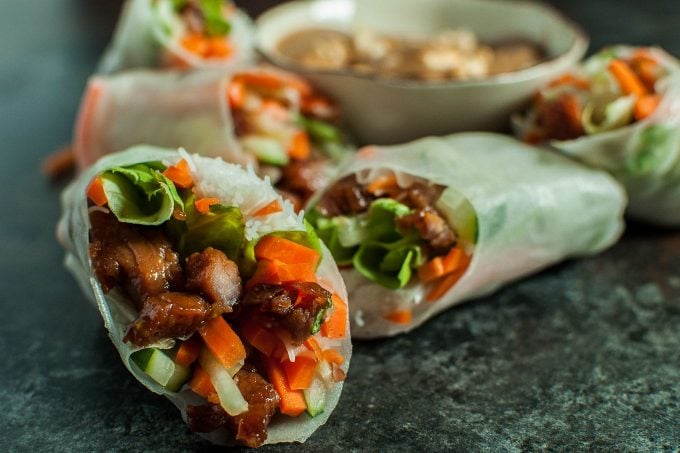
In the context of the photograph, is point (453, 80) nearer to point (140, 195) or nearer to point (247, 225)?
point (247, 225)

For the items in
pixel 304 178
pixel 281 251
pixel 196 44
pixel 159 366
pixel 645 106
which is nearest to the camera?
pixel 159 366

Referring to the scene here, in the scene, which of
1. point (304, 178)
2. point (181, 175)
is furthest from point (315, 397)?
point (304, 178)

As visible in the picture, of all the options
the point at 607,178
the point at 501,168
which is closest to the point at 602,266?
the point at 607,178

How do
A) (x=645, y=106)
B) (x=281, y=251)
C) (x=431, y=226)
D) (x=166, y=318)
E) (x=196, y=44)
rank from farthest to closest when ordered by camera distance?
(x=196, y=44)
(x=645, y=106)
(x=431, y=226)
(x=281, y=251)
(x=166, y=318)

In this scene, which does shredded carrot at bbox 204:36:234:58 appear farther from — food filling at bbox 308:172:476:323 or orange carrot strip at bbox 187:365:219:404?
orange carrot strip at bbox 187:365:219:404

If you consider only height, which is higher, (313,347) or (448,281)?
(313,347)

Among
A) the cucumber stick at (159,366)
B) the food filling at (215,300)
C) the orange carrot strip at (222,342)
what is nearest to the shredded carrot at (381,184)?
the food filling at (215,300)

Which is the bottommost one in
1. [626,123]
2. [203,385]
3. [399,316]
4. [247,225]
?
[399,316]

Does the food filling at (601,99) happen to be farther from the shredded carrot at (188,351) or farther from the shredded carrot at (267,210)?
the shredded carrot at (188,351)
